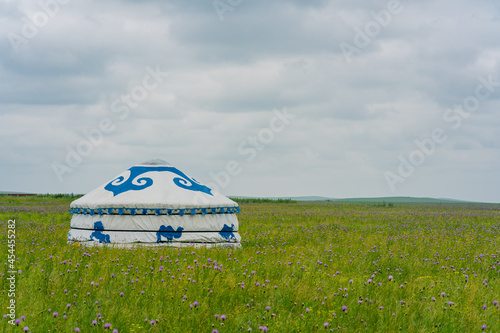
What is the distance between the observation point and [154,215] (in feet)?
39.1

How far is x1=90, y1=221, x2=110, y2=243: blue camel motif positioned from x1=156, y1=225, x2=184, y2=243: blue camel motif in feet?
4.57

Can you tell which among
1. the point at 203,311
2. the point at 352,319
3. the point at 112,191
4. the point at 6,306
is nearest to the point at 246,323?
the point at 203,311

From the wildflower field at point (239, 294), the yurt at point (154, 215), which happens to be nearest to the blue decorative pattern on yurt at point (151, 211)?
the yurt at point (154, 215)

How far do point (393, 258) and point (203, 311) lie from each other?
21.1 ft

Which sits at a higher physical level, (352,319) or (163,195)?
(163,195)

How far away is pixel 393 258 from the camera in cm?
1083

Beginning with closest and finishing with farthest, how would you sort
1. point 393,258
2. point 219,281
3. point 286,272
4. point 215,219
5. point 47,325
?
point 47,325
point 219,281
point 286,272
point 393,258
point 215,219

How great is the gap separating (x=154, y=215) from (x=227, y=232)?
2.05 meters

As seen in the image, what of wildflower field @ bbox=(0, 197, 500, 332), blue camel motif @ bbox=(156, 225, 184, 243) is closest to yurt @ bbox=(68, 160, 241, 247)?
blue camel motif @ bbox=(156, 225, 184, 243)

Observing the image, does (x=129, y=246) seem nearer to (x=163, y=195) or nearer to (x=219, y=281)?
(x=163, y=195)

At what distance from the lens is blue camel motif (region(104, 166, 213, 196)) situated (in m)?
12.5

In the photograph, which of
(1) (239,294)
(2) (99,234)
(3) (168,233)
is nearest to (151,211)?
(3) (168,233)

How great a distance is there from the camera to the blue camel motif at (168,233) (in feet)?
38.9

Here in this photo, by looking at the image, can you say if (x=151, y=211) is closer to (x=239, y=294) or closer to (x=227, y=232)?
(x=227, y=232)
